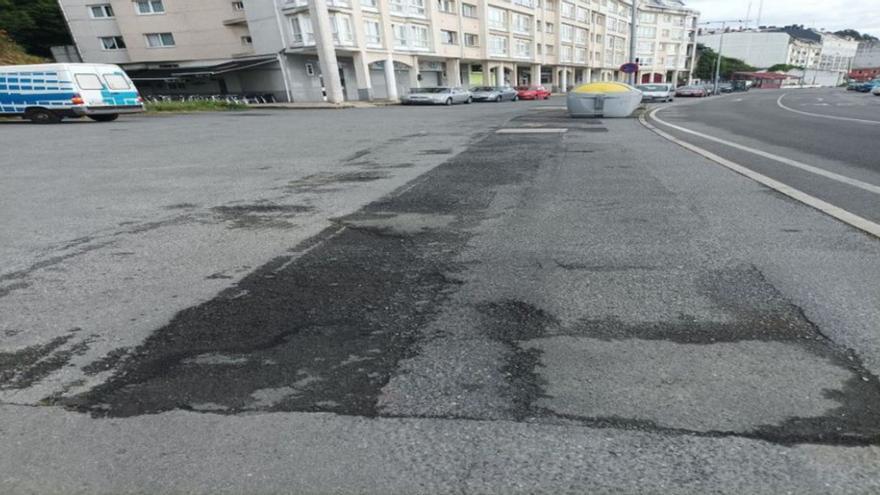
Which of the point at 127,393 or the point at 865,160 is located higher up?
the point at 127,393

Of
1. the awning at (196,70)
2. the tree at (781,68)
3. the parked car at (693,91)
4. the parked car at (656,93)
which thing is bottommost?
the tree at (781,68)

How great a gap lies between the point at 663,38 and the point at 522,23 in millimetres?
51615

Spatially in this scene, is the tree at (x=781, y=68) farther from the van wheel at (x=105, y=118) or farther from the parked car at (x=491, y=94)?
the van wheel at (x=105, y=118)

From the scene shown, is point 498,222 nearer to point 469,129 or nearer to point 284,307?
point 284,307

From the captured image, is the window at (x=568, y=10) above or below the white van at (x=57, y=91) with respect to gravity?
above

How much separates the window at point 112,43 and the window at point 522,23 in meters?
40.2

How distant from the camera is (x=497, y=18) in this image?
54094mm

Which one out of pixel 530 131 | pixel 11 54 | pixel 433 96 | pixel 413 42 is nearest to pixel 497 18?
pixel 413 42

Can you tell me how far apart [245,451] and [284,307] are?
1.41 meters

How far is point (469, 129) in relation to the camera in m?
16.0

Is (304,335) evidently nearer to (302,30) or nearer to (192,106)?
(192,106)

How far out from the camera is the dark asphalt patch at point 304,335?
2443 mm

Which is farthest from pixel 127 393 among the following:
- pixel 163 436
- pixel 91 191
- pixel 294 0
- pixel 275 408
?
pixel 294 0

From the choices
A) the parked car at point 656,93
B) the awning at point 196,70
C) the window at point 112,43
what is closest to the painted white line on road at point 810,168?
the parked car at point 656,93
